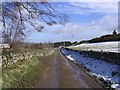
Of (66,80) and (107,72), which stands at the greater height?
(107,72)

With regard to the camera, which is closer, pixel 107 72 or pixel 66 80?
pixel 66 80

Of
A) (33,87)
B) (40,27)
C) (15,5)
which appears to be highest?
(15,5)

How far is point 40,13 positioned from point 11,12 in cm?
97

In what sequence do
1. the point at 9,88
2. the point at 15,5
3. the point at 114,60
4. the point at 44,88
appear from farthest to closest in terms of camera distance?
the point at 114,60 < the point at 44,88 < the point at 9,88 < the point at 15,5

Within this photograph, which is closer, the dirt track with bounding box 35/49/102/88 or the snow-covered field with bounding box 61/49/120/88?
the dirt track with bounding box 35/49/102/88

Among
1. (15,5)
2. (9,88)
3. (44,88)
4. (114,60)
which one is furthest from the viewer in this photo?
(114,60)

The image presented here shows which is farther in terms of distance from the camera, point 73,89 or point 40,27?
point 73,89

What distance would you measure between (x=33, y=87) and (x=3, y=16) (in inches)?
359

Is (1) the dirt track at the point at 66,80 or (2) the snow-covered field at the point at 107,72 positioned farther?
(2) the snow-covered field at the point at 107,72

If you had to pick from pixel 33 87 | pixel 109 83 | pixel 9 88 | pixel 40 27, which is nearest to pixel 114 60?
pixel 109 83

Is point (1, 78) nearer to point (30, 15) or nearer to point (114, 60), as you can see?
point (30, 15)

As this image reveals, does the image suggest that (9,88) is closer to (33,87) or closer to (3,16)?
(33,87)

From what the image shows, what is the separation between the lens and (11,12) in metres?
10.4

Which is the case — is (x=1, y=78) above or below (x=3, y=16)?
below
